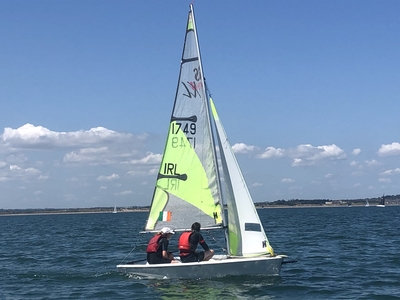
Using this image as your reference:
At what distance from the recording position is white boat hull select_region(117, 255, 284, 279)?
14586 millimetres

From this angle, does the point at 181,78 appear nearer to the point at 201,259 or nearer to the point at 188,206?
the point at 188,206

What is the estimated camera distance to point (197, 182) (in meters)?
15.7

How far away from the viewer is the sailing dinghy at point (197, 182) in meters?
15.3

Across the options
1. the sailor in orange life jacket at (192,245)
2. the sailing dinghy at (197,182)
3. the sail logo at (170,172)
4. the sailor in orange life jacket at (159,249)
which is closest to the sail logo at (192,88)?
the sailing dinghy at (197,182)

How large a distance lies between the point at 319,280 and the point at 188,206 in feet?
14.7

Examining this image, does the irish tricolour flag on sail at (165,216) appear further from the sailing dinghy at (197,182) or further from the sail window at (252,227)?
the sail window at (252,227)

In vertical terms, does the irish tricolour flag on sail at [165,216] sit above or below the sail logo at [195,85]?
below

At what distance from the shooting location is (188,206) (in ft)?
51.6

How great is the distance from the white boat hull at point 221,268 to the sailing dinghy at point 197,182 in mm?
48

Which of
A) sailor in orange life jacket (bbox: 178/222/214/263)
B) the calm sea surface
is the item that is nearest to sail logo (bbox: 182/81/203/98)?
sailor in orange life jacket (bbox: 178/222/214/263)

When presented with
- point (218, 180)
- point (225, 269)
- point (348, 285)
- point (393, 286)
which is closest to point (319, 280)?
point (348, 285)

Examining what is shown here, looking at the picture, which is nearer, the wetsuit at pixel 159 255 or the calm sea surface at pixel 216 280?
the calm sea surface at pixel 216 280

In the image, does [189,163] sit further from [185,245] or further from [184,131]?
[185,245]

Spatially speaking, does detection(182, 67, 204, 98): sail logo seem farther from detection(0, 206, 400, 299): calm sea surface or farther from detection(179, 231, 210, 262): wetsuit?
detection(0, 206, 400, 299): calm sea surface
